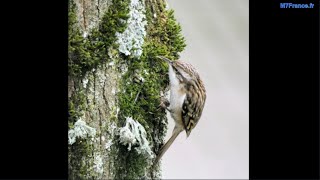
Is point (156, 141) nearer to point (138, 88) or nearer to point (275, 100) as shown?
point (138, 88)

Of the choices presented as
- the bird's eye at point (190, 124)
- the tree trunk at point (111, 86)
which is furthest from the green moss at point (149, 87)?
the bird's eye at point (190, 124)

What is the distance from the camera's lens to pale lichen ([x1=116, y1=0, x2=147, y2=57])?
90.3 inches

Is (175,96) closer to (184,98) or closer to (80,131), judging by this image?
(184,98)

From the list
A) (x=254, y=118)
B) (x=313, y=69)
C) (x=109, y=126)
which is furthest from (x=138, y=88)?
(x=313, y=69)

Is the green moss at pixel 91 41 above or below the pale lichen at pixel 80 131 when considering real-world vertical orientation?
above

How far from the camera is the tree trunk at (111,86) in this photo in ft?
7.27

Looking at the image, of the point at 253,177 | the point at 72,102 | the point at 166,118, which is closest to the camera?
the point at 72,102

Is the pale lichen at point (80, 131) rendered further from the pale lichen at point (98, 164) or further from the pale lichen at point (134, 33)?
the pale lichen at point (134, 33)

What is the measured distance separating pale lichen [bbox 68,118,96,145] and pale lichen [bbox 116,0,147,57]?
346 millimetres

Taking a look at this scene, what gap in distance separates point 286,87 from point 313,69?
18 cm

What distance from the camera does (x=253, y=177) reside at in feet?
8.98

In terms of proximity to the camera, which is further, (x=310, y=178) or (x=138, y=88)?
(x=310, y=178)

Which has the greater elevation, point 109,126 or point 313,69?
point 313,69

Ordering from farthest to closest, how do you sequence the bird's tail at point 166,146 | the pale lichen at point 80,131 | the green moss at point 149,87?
1. the bird's tail at point 166,146
2. the green moss at point 149,87
3. the pale lichen at point 80,131
